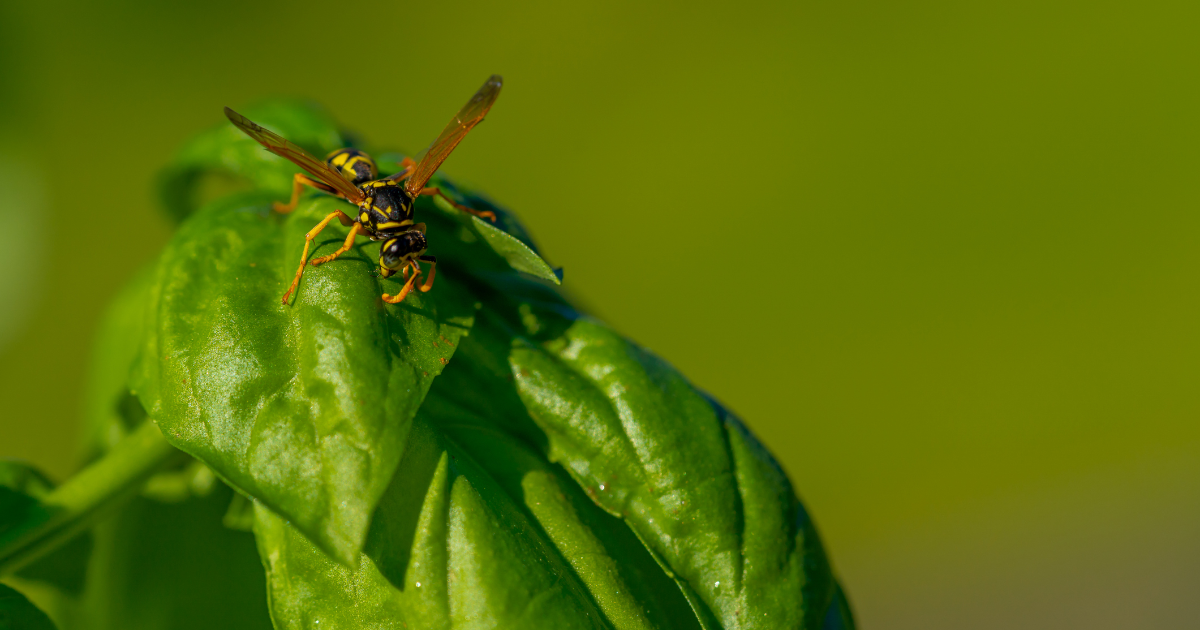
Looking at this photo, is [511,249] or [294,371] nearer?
[294,371]

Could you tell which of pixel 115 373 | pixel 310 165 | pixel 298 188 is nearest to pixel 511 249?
pixel 310 165

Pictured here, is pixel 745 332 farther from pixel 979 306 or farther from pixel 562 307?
pixel 562 307

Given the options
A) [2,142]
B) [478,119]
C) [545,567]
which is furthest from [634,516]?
[2,142]

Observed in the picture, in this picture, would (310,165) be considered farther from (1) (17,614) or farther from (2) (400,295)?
(1) (17,614)

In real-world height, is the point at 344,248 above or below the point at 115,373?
above

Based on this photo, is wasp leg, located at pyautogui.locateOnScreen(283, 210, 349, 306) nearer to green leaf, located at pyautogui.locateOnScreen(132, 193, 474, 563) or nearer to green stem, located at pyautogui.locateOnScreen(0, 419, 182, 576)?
green leaf, located at pyautogui.locateOnScreen(132, 193, 474, 563)

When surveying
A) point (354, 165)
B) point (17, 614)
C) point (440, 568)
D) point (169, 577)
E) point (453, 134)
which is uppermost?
point (453, 134)
